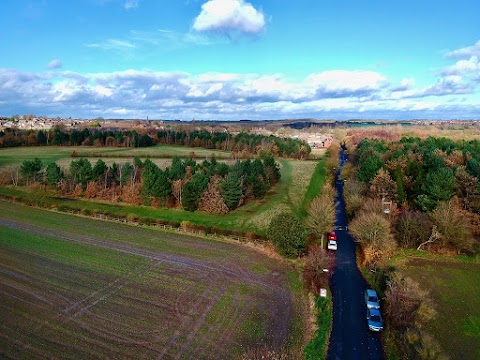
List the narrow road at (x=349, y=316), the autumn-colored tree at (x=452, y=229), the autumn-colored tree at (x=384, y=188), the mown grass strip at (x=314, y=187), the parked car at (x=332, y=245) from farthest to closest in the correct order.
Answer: the mown grass strip at (x=314, y=187), the autumn-colored tree at (x=384, y=188), the parked car at (x=332, y=245), the autumn-colored tree at (x=452, y=229), the narrow road at (x=349, y=316)

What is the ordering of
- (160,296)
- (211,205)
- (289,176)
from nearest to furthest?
(160,296) → (211,205) → (289,176)

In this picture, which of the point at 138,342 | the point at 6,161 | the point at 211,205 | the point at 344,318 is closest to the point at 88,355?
the point at 138,342

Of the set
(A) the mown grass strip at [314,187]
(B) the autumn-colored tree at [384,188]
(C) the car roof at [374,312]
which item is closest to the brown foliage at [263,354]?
(C) the car roof at [374,312]

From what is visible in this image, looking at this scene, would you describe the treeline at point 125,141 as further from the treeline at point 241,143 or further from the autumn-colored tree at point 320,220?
the autumn-colored tree at point 320,220

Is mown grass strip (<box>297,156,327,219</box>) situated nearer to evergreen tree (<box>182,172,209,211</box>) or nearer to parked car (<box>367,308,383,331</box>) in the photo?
evergreen tree (<box>182,172,209,211</box>)

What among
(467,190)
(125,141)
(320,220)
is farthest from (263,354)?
(125,141)

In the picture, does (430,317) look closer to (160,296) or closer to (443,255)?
(443,255)
